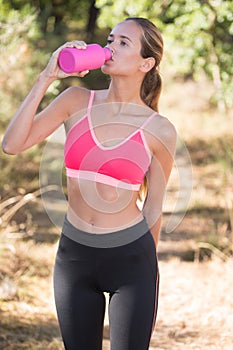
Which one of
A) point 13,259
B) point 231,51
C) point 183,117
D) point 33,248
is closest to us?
point 13,259

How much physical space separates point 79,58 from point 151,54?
0.41 metres

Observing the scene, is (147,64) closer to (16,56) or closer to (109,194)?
(109,194)

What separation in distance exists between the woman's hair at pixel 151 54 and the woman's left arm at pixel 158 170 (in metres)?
0.15

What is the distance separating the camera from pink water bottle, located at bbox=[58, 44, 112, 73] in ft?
7.93

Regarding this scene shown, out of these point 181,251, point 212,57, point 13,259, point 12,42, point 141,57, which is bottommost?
point 181,251

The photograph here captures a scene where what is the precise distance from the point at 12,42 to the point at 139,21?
397 centimetres

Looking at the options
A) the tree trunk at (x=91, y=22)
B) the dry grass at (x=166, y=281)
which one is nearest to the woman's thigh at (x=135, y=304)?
the dry grass at (x=166, y=281)

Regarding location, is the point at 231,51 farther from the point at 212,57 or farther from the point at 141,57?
the point at 141,57

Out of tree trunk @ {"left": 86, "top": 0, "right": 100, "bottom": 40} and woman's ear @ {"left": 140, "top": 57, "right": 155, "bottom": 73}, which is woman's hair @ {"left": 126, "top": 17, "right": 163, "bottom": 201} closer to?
woman's ear @ {"left": 140, "top": 57, "right": 155, "bottom": 73}

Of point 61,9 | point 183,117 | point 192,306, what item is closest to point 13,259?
point 192,306

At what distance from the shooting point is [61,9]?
12.5 meters

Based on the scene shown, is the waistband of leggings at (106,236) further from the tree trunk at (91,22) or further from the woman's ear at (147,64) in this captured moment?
the tree trunk at (91,22)

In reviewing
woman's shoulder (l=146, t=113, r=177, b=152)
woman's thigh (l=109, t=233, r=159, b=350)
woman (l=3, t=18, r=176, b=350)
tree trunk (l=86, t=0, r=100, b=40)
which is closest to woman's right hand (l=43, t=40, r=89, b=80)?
woman (l=3, t=18, r=176, b=350)

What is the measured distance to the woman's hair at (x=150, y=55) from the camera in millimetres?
2689
